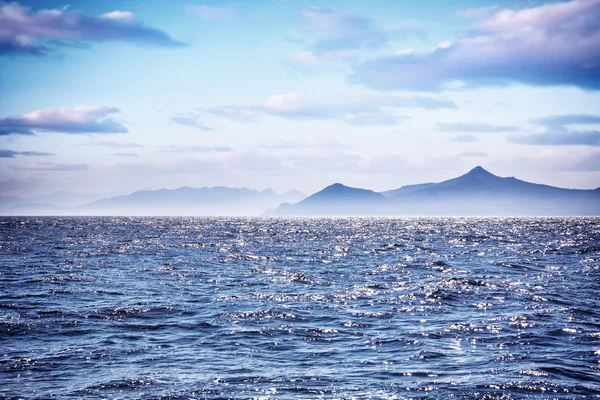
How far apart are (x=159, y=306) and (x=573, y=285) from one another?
29405 mm

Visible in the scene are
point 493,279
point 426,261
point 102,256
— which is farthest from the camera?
point 102,256

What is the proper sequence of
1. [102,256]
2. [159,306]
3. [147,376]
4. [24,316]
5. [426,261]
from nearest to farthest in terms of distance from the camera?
[147,376]
[24,316]
[159,306]
[426,261]
[102,256]

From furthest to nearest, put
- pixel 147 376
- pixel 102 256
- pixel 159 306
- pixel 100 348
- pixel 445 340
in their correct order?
pixel 102 256
pixel 159 306
pixel 445 340
pixel 100 348
pixel 147 376

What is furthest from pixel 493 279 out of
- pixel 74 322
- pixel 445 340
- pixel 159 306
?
pixel 74 322

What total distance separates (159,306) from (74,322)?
202 inches

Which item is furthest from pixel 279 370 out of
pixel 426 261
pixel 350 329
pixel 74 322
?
pixel 426 261

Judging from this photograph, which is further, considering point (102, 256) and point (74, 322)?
point (102, 256)

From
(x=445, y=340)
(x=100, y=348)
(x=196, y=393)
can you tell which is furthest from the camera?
(x=445, y=340)

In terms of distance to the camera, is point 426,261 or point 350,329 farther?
point 426,261

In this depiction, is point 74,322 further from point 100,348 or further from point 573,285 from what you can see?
point 573,285

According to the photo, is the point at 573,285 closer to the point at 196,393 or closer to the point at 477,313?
the point at 477,313

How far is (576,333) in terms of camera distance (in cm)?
2277

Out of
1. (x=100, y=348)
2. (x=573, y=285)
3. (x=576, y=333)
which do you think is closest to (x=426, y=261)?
(x=573, y=285)

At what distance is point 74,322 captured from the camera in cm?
2497
